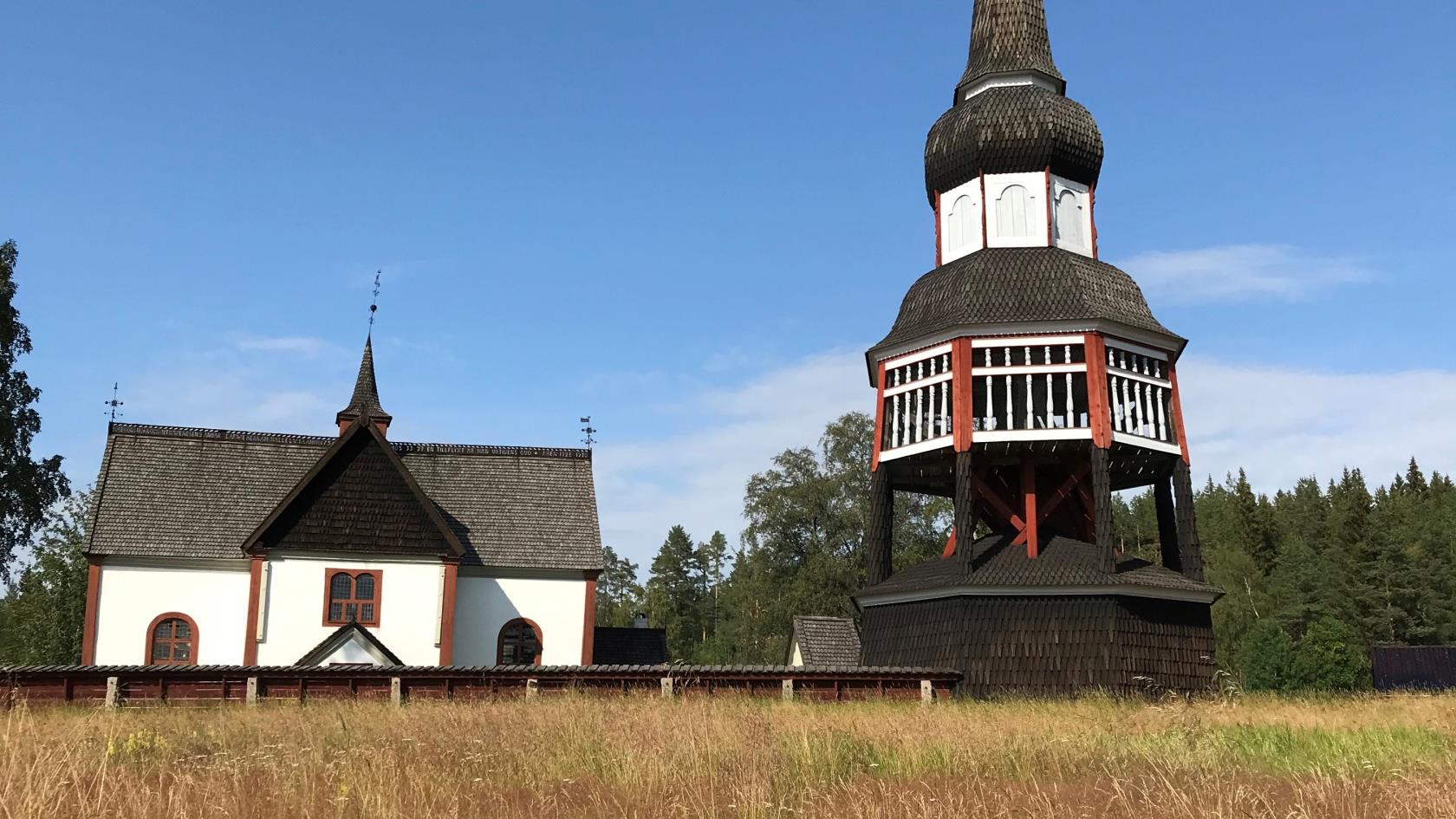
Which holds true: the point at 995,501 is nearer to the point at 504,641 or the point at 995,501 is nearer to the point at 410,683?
the point at 410,683

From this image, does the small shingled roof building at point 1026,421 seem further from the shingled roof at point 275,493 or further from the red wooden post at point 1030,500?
the shingled roof at point 275,493

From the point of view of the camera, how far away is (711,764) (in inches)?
410

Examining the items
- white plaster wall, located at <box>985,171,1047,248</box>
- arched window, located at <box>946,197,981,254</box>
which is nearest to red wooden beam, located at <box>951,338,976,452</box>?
white plaster wall, located at <box>985,171,1047,248</box>

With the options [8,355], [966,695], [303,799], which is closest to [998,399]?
[966,695]

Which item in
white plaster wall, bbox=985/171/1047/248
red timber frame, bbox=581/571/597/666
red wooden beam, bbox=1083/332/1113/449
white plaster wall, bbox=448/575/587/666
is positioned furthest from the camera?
red timber frame, bbox=581/571/597/666

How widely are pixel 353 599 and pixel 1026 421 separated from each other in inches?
731

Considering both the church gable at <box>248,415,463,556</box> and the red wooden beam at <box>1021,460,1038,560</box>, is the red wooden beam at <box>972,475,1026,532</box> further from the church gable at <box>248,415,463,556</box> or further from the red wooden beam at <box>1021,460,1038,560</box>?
the church gable at <box>248,415,463,556</box>

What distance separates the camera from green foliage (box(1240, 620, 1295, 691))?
183 feet

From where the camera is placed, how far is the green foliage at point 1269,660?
55781mm

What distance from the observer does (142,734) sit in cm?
1210

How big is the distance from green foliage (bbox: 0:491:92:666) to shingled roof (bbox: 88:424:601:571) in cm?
2387

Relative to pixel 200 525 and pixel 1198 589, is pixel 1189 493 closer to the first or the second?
pixel 1198 589

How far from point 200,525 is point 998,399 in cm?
2271

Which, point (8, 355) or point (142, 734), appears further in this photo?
point (8, 355)
